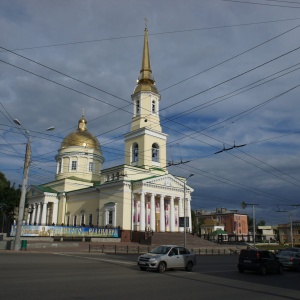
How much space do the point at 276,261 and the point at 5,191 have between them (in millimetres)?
48443

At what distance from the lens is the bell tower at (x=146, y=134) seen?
180 ft

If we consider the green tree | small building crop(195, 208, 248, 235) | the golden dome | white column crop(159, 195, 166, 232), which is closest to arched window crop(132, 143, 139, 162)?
white column crop(159, 195, 166, 232)

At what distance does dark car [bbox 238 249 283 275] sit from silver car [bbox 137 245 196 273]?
2.88 meters

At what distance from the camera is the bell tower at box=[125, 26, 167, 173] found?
180 feet

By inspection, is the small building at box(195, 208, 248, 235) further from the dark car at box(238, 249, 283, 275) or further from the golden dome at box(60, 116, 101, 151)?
the dark car at box(238, 249, 283, 275)

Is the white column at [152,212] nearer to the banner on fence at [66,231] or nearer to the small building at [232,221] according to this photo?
the banner on fence at [66,231]

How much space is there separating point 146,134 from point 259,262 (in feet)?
122

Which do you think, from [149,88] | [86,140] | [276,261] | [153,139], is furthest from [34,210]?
[276,261]

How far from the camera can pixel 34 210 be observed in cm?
6419

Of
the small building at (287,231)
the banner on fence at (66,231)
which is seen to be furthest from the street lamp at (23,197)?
the small building at (287,231)

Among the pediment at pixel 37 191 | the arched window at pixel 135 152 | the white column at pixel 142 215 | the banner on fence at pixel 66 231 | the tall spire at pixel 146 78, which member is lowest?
the banner on fence at pixel 66 231

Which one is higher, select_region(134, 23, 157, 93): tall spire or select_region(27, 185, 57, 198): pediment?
select_region(134, 23, 157, 93): tall spire

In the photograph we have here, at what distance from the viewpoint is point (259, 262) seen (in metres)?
19.0

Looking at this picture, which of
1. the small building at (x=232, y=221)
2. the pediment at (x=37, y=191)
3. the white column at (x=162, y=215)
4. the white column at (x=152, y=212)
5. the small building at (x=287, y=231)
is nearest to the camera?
the white column at (x=152, y=212)
